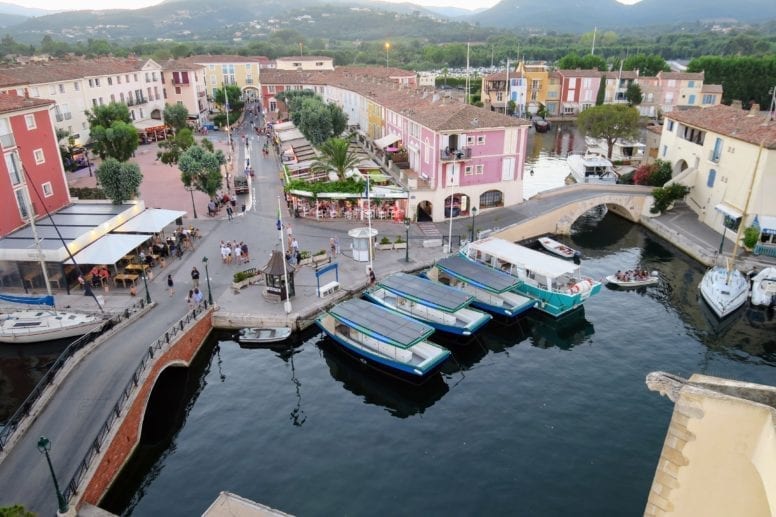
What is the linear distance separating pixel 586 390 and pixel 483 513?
10640mm

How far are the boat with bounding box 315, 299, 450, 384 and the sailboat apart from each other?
2011 centimetres

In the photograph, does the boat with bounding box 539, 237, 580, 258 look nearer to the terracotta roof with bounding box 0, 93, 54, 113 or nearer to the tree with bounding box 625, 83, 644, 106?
the terracotta roof with bounding box 0, 93, 54, 113

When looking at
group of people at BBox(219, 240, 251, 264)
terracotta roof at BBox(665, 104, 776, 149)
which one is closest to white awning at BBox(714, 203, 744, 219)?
terracotta roof at BBox(665, 104, 776, 149)

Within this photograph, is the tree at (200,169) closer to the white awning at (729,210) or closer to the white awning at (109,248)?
the white awning at (109,248)

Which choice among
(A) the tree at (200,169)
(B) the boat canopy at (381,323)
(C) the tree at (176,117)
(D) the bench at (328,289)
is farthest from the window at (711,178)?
(C) the tree at (176,117)

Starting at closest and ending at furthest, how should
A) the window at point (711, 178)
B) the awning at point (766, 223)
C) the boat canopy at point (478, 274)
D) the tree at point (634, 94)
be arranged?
the boat canopy at point (478, 274)
the awning at point (766, 223)
the window at point (711, 178)
the tree at point (634, 94)

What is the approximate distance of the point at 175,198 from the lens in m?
57.1

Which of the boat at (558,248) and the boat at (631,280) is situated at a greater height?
the boat at (558,248)

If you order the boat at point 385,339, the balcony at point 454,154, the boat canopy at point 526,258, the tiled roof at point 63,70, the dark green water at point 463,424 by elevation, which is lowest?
the dark green water at point 463,424

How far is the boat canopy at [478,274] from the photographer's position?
119ft

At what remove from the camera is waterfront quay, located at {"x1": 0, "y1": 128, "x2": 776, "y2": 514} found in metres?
21.6

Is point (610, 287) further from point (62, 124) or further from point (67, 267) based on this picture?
point (62, 124)

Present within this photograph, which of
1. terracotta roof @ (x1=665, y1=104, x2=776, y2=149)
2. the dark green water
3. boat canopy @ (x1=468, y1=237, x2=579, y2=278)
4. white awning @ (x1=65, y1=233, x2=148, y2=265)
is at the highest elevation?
terracotta roof @ (x1=665, y1=104, x2=776, y2=149)

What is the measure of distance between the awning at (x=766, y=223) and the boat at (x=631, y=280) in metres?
9.02
